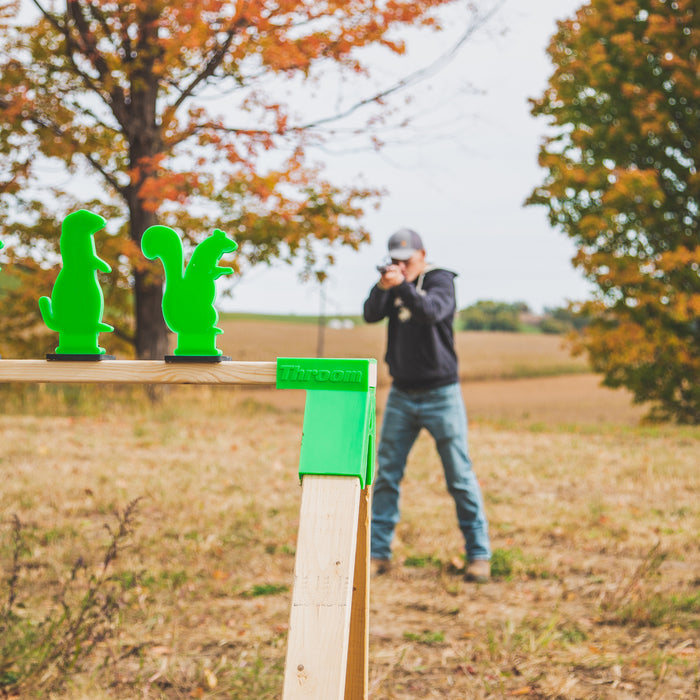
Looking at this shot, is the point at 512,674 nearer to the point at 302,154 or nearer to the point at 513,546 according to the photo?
the point at 513,546

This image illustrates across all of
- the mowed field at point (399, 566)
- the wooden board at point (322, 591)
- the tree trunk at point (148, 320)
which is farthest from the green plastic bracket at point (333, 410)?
the tree trunk at point (148, 320)

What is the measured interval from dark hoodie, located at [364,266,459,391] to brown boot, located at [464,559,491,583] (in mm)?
1055

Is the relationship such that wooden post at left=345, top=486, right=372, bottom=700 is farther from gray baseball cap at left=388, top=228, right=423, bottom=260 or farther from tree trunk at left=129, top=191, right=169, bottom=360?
tree trunk at left=129, top=191, right=169, bottom=360

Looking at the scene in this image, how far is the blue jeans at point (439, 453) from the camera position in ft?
14.9

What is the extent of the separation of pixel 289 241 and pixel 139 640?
916 cm

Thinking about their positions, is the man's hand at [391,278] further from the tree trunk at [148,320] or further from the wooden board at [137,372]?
the tree trunk at [148,320]

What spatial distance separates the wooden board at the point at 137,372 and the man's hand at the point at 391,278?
1734 mm

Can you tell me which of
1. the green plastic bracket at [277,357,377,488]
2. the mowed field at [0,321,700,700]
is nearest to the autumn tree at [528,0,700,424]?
the mowed field at [0,321,700,700]

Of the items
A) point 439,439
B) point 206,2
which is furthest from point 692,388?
point 439,439

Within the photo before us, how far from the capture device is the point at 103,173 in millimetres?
12789

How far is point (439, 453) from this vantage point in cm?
458

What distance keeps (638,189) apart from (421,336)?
11.5 meters

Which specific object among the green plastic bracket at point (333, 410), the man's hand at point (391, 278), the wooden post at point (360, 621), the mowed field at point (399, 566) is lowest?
the mowed field at point (399, 566)

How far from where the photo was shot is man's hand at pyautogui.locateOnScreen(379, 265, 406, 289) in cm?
403
